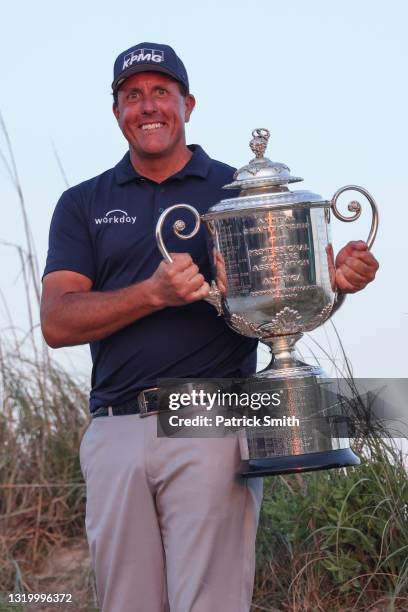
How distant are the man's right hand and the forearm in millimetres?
38

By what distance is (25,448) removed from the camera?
254 inches

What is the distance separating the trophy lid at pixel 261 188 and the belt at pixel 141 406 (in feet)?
1.84

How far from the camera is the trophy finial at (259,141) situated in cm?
379

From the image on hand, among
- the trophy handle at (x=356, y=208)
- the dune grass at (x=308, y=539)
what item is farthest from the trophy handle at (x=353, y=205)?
the dune grass at (x=308, y=539)

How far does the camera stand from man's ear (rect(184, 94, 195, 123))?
4.09 m

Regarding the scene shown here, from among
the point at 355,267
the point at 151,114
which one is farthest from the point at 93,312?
the point at 355,267

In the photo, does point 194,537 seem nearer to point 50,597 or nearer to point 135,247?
point 135,247

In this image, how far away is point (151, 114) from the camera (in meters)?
3.89

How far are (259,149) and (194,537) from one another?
46.7 inches

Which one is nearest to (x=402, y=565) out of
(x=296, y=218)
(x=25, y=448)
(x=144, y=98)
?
(x=296, y=218)

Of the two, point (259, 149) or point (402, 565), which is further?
point (402, 565)

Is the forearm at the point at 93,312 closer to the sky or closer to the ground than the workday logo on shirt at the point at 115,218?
closer to the ground

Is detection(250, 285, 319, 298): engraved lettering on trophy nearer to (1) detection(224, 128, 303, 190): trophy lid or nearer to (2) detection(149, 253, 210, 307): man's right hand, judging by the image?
(2) detection(149, 253, 210, 307): man's right hand

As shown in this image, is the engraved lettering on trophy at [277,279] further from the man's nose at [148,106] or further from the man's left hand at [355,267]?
the man's nose at [148,106]
